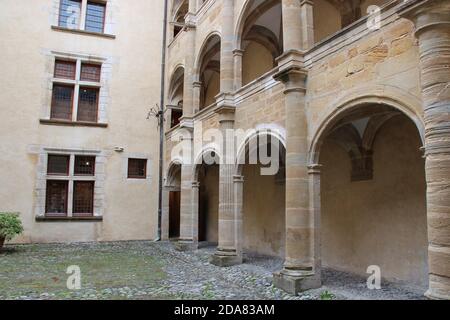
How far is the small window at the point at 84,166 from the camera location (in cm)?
1366

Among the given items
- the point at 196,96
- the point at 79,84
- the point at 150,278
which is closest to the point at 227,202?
the point at 150,278

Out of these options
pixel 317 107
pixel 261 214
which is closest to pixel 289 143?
pixel 317 107

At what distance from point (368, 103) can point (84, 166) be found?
10.9 meters

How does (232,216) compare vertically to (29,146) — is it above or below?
below

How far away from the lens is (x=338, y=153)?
28.4 feet

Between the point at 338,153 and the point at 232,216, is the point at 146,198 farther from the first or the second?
the point at 338,153

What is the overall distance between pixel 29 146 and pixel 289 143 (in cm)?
990

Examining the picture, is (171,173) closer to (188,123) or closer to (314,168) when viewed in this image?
(188,123)

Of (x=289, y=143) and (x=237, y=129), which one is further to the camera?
(x=237, y=129)

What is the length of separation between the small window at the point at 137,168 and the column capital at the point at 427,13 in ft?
38.2

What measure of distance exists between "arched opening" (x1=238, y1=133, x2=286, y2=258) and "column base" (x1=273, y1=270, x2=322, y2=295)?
3979 millimetres

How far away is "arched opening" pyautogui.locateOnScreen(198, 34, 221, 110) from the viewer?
1180 centimetres

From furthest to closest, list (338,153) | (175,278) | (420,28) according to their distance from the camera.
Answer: (338,153) < (175,278) < (420,28)

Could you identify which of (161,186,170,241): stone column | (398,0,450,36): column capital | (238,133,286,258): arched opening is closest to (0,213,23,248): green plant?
(161,186,170,241): stone column
